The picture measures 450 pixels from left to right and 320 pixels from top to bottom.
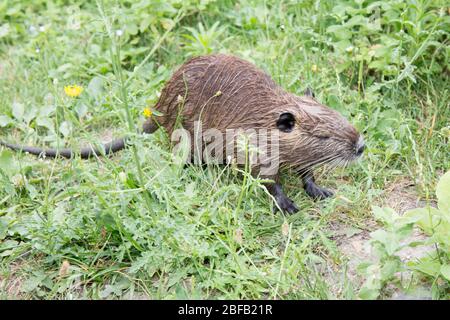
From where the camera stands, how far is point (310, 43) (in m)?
4.10

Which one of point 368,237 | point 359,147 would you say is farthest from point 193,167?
point 368,237

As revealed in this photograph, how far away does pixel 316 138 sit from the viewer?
3.08 metres

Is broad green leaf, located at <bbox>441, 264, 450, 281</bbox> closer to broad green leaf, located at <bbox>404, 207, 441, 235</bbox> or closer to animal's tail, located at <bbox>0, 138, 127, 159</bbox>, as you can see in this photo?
broad green leaf, located at <bbox>404, 207, 441, 235</bbox>

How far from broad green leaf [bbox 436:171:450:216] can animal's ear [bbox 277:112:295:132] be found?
0.76 metres

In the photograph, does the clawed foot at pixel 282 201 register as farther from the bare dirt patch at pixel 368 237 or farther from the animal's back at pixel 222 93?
the animal's back at pixel 222 93

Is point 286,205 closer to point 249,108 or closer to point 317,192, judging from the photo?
point 317,192

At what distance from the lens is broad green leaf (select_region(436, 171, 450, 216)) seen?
2605mm

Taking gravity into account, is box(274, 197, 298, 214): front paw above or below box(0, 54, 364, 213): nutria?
below

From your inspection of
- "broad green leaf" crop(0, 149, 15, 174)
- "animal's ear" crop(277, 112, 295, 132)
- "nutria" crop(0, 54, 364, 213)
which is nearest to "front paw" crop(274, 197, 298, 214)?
"nutria" crop(0, 54, 364, 213)

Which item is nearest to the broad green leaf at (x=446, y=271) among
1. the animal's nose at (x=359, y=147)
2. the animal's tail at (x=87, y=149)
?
the animal's nose at (x=359, y=147)

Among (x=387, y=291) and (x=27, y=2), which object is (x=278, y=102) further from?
(x=27, y=2)

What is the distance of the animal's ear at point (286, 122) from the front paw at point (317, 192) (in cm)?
33
